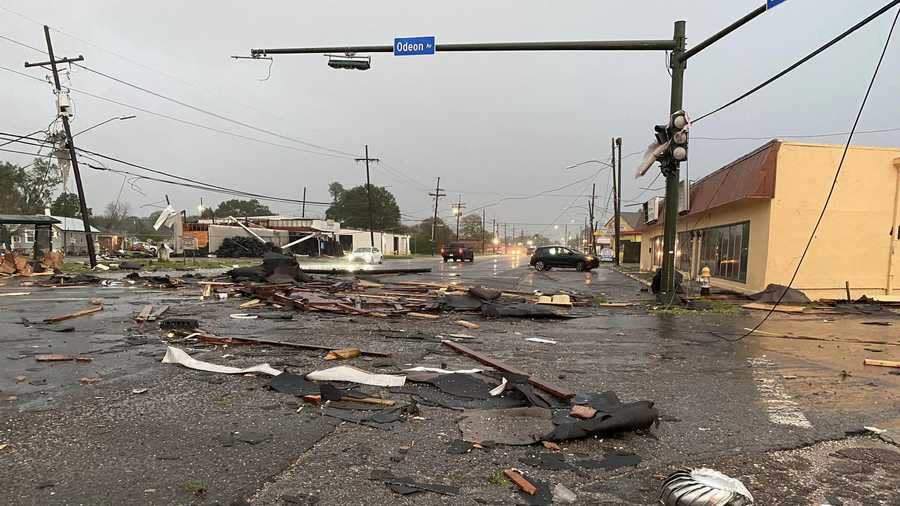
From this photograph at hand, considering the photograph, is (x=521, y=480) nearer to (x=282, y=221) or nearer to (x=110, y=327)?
(x=110, y=327)

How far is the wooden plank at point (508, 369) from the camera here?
4582 millimetres

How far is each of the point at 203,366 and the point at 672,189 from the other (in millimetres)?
11207

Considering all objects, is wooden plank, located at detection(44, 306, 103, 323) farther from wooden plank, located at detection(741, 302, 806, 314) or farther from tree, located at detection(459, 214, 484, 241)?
tree, located at detection(459, 214, 484, 241)

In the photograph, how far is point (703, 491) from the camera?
2.50m

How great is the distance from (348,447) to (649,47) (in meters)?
11.5

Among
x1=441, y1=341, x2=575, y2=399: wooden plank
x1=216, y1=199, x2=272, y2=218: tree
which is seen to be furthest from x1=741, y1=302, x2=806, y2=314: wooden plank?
x1=216, y1=199, x2=272, y2=218: tree

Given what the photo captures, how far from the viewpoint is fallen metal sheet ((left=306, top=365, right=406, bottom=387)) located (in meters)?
5.00

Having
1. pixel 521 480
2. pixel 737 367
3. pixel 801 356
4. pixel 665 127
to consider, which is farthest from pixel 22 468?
pixel 665 127

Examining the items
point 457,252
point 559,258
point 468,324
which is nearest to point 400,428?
point 468,324

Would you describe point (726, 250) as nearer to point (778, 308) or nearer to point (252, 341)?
point (778, 308)

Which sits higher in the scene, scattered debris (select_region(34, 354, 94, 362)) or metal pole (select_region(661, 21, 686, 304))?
metal pole (select_region(661, 21, 686, 304))

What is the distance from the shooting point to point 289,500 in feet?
8.92

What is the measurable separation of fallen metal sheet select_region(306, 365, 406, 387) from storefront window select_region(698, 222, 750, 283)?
1537 centimetres

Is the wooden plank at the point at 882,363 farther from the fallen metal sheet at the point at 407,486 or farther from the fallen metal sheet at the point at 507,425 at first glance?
the fallen metal sheet at the point at 407,486
